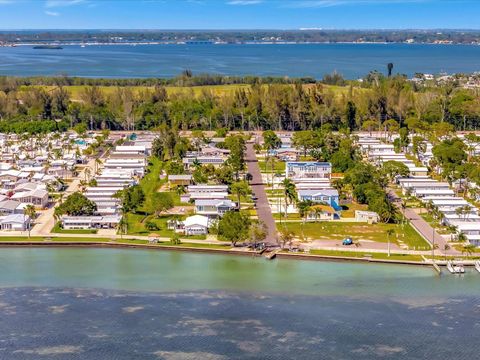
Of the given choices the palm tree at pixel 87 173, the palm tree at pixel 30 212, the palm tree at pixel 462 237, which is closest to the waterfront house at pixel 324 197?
the palm tree at pixel 462 237

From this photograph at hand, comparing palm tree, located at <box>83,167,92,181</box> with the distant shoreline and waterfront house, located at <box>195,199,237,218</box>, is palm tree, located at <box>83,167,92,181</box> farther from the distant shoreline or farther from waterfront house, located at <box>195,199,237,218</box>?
the distant shoreline

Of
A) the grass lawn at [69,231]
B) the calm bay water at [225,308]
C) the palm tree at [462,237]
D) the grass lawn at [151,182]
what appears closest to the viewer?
the calm bay water at [225,308]

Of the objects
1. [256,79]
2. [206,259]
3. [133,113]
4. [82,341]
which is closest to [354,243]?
[206,259]

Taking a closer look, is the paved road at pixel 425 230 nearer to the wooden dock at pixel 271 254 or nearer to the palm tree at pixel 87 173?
the wooden dock at pixel 271 254

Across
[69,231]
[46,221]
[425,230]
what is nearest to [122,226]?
[69,231]

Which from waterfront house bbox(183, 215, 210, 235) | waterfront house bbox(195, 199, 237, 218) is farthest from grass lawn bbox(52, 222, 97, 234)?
waterfront house bbox(195, 199, 237, 218)

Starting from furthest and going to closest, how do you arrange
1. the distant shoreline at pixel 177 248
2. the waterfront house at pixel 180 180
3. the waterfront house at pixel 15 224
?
1. the waterfront house at pixel 180 180
2. the waterfront house at pixel 15 224
3. the distant shoreline at pixel 177 248

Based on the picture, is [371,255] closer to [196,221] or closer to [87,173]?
[196,221]
